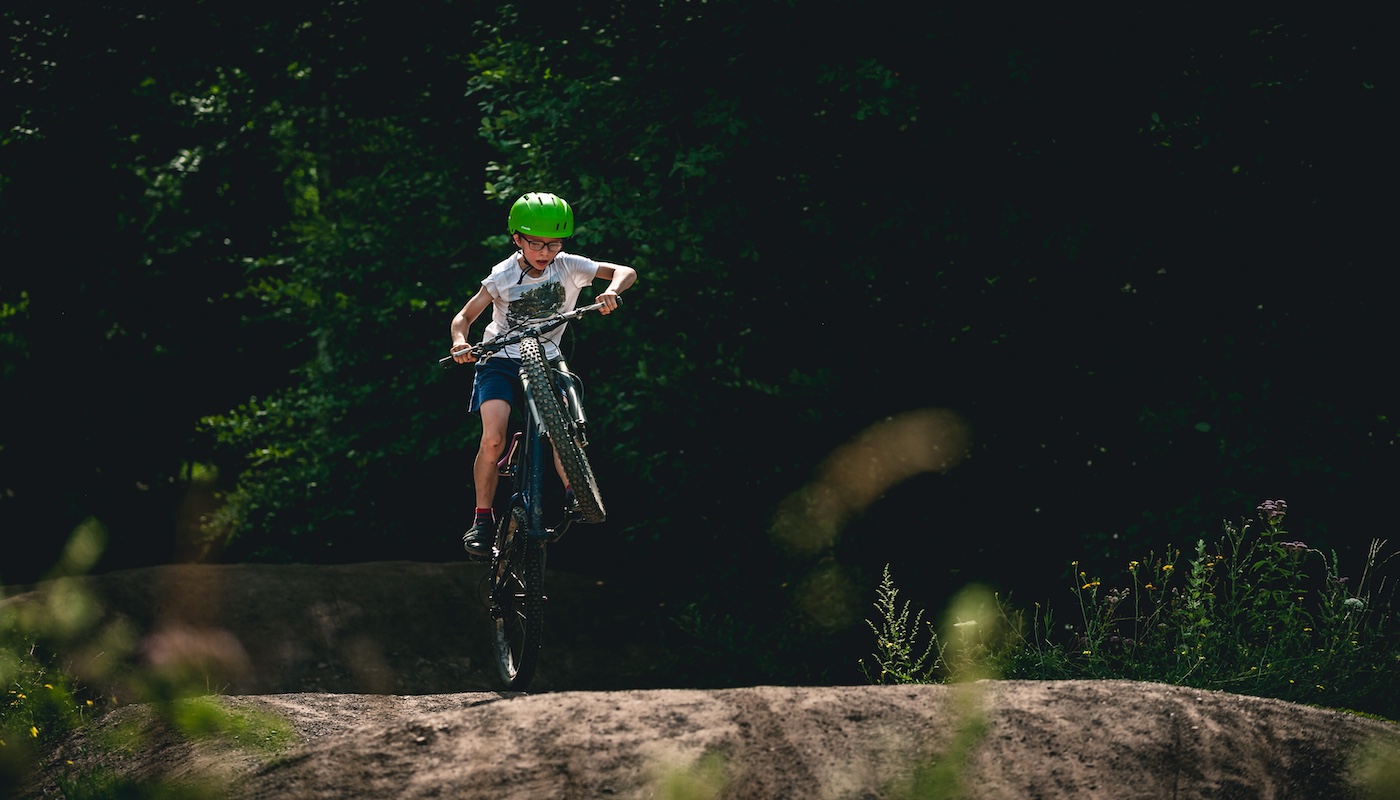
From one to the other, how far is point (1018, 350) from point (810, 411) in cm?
151

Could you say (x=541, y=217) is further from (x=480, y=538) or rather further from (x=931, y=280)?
(x=931, y=280)

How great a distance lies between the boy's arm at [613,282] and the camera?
21.3 feet

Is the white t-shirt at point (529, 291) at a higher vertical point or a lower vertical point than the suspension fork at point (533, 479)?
higher

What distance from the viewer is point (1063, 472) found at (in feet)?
34.4

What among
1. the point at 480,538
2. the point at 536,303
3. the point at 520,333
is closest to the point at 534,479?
the point at 480,538

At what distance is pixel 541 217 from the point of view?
263 inches

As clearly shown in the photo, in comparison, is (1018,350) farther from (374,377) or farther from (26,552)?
(26,552)

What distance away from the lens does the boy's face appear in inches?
268

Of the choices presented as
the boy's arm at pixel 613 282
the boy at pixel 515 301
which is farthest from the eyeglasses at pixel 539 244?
the boy's arm at pixel 613 282

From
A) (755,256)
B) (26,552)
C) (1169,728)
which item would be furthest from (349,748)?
(26,552)

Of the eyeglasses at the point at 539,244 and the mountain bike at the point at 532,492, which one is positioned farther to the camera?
the eyeglasses at the point at 539,244

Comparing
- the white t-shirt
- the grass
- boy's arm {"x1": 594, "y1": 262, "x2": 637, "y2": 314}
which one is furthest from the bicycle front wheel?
the grass

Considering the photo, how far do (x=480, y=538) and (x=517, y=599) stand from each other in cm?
37

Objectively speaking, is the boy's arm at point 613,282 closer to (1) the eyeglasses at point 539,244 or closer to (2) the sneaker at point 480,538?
(1) the eyeglasses at point 539,244
